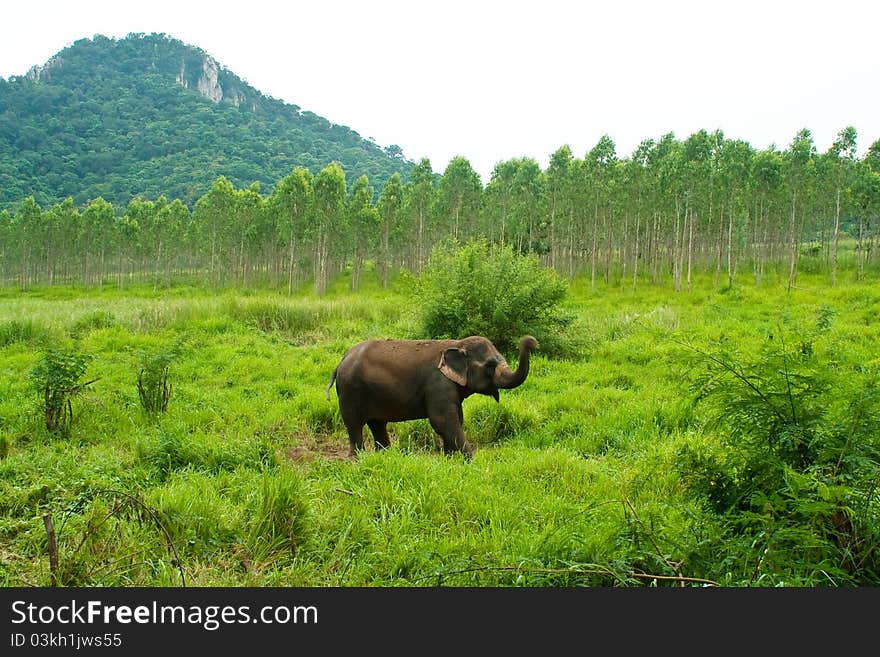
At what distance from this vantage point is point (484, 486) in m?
4.47

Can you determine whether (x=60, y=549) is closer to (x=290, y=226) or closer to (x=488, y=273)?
(x=488, y=273)

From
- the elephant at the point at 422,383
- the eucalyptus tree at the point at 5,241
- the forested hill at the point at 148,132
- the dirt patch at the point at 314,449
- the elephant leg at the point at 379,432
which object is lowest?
the dirt patch at the point at 314,449

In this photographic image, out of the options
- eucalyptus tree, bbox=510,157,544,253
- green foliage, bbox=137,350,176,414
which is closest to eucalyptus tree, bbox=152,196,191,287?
eucalyptus tree, bbox=510,157,544,253

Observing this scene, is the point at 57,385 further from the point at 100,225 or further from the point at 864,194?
the point at 100,225

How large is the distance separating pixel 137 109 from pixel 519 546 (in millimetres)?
185689

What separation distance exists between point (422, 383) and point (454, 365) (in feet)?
1.43

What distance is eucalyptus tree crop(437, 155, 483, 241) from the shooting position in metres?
46.1

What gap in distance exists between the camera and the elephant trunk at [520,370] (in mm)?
5695

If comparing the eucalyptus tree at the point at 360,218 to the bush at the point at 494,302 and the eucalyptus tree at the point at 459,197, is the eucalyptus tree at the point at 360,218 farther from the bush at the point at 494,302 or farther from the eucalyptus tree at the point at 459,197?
the bush at the point at 494,302

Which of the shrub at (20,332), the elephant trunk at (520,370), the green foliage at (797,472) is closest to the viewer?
the green foliage at (797,472)

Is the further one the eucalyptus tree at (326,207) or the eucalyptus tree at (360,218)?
the eucalyptus tree at (360,218)

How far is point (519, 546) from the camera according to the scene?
128 inches

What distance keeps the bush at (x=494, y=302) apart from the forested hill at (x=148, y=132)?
361 ft

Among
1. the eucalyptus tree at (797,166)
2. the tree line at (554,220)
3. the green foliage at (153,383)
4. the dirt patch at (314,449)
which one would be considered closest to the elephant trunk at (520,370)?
the dirt patch at (314,449)
